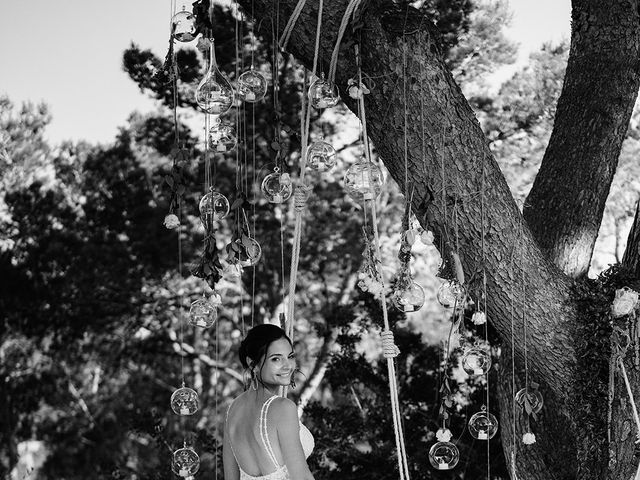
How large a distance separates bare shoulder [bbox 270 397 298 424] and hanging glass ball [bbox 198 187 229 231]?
0.46 m

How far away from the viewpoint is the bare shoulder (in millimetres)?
2055

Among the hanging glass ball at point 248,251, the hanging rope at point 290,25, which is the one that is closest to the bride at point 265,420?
the hanging glass ball at point 248,251

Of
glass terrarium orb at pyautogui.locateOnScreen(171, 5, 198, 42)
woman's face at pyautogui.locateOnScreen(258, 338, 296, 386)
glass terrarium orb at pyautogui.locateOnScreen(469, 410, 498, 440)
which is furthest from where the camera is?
glass terrarium orb at pyautogui.locateOnScreen(469, 410, 498, 440)

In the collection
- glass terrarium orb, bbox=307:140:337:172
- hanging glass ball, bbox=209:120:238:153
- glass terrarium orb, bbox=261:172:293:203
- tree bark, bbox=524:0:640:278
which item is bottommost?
glass terrarium orb, bbox=261:172:293:203

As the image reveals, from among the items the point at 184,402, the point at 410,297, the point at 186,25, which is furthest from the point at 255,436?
the point at 186,25

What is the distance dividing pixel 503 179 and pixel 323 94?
2.68ft

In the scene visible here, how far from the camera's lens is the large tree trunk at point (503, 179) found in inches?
102

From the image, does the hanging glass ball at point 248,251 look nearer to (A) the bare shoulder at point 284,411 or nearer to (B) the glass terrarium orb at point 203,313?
(B) the glass terrarium orb at point 203,313

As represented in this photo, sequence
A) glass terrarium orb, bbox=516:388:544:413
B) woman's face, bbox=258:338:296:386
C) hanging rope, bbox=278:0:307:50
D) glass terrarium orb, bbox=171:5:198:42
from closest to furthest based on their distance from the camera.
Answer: glass terrarium orb, bbox=171:5:198:42 < woman's face, bbox=258:338:296:386 < hanging rope, bbox=278:0:307:50 < glass terrarium orb, bbox=516:388:544:413

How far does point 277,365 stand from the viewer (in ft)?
7.04

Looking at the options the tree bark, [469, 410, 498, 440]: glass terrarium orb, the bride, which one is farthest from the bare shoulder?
the tree bark

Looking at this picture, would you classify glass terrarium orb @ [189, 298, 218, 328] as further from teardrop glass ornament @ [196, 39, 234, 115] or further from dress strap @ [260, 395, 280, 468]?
teardrop glass ornament @ [196, 39, 234, 115]

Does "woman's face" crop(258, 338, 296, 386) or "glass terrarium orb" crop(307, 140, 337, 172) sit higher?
"glass terrarium orb" crop(307, 140, 337, 172)

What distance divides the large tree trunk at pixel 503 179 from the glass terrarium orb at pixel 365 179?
37 centimetres
